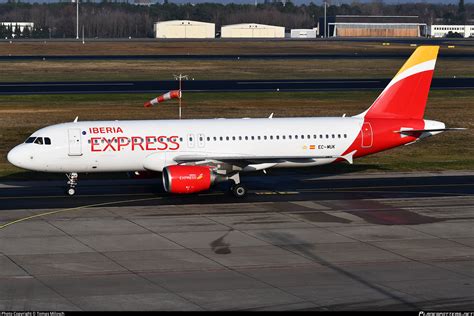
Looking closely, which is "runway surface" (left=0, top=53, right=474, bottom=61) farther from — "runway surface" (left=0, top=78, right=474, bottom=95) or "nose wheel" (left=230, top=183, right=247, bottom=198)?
"nose wheel" (left=230, top=183, right=247, bottom=198)

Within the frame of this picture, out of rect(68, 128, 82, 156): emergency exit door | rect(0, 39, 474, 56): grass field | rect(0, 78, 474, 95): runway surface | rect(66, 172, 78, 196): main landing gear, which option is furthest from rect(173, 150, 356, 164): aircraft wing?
rect(0, 39, 474, 56): grass field

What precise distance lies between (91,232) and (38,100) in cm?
5511

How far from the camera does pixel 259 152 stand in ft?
166

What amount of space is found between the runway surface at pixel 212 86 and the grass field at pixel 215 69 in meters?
5.76

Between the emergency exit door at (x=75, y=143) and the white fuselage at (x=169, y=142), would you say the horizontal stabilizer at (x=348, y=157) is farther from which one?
the emergency exit door at (x=75, y=143)

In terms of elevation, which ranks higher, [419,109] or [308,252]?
[419,109]

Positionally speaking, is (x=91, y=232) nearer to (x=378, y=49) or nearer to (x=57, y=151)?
(x=57, y=151)

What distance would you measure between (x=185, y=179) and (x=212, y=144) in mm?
3836

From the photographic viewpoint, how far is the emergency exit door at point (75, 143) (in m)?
48.5

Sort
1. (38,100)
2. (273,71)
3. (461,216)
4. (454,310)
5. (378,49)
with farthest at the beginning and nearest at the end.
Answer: (378,49) → (273,71) → (38,100) → (461,216) → (454,310)

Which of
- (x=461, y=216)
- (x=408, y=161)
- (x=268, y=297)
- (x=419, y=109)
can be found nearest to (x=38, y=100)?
(x=408, y=161)

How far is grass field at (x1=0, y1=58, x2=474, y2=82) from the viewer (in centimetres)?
12194

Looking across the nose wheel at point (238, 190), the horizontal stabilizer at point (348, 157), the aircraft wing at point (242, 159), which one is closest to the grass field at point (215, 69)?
the horizontal stabilizer at point (348, 157)

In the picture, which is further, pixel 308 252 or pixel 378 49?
pixel 378 49
